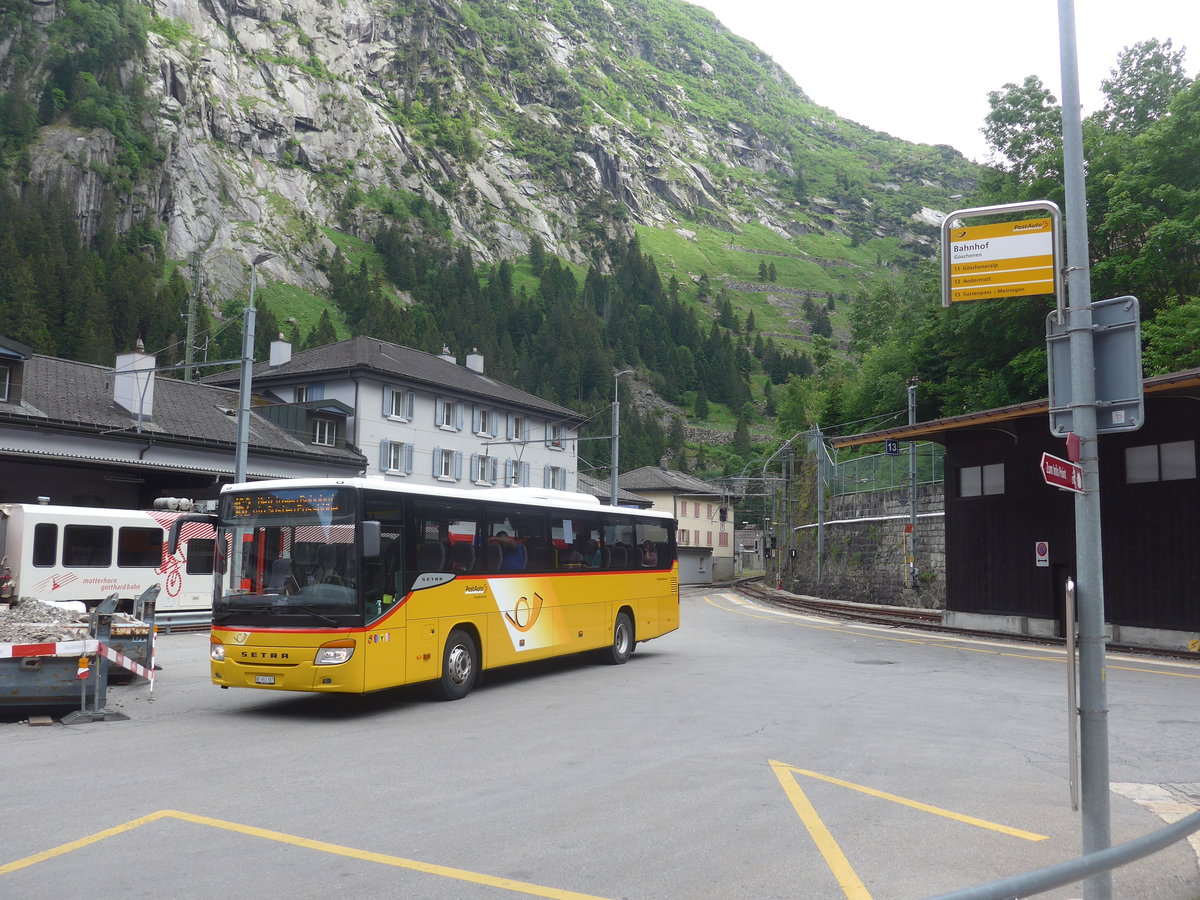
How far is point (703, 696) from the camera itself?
13742mm

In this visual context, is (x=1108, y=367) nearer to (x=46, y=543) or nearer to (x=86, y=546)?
(x=46, y=543)

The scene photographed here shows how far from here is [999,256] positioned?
682 centimetres

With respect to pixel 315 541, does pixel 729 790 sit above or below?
below

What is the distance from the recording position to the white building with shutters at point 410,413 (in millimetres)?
52656

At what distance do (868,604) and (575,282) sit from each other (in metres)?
153

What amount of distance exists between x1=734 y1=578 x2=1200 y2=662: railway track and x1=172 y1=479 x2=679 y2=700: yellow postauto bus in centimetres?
1363

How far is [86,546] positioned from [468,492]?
16.4m

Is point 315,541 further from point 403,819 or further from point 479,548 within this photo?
point 403,819

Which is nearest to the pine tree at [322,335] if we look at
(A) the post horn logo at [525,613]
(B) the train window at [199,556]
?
(B) the train window at [199,556]

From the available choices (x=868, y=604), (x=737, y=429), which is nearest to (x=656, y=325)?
(x=737, y=429)

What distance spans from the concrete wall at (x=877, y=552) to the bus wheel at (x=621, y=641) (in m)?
17.9

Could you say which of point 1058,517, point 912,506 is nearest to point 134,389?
point 912,506

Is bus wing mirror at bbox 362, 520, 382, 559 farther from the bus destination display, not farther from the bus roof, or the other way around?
the bus roof

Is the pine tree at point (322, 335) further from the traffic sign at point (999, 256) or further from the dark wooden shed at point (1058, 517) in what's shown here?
the traffic sign at point (999, 256)
